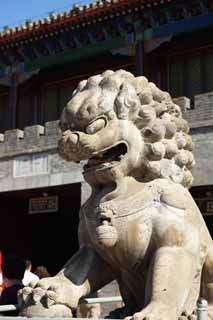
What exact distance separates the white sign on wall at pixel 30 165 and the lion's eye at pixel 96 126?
960cm

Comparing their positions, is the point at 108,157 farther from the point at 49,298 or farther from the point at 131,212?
the point at 49,298

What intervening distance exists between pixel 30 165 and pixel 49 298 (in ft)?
33.0

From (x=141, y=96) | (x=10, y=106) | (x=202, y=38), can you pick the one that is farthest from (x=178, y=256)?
(x=10, y=106)

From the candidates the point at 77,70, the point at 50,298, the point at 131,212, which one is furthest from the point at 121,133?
the point at 77,70

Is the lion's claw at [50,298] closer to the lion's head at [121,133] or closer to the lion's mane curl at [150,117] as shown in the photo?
the lion's head at [121,133]

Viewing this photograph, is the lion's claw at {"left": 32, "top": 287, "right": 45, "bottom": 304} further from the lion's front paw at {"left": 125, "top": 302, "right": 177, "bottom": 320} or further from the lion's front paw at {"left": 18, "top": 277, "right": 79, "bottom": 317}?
the lion's front paw at {"left": 125, "top": 302, "right": 177, "bottom": 320}

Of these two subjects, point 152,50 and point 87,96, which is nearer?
point 87,96

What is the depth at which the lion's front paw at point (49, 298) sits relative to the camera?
2.42m

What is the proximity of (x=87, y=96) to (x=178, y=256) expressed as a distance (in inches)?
31.2

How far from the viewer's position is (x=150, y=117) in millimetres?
2695

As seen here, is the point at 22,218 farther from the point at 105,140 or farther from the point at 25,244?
the point at 105,140

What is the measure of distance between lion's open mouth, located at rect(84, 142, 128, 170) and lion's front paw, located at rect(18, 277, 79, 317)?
0.52m

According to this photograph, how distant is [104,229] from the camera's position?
8.27 ft

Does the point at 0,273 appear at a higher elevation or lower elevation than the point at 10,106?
lower
